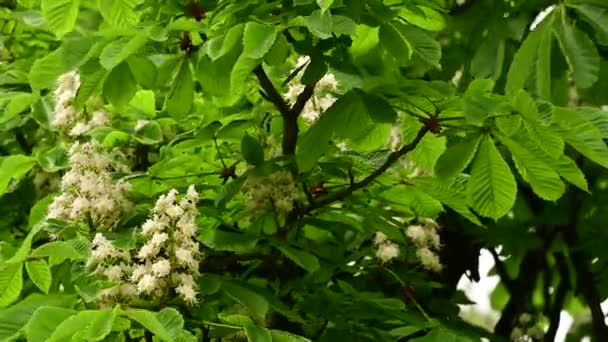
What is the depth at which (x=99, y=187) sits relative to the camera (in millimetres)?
1849

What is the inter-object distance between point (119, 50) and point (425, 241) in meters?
0.90

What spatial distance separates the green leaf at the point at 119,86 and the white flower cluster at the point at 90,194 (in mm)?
102

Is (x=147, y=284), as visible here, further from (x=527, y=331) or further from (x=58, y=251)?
(x=527, y=331)

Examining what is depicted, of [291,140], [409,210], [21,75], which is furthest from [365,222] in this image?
[21,75]

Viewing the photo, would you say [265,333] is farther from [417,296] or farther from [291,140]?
[417,296]

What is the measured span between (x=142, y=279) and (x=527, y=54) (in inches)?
36.7

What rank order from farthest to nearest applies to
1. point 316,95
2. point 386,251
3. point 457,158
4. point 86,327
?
point 386,251 → point 316,95 → point 457,158 → point 86,327

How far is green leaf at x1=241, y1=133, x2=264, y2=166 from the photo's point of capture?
1.98 metres

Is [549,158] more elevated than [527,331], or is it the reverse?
[549,158]

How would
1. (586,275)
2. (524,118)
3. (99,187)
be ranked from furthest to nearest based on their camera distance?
(586,275) < (99,187) < (524,118)

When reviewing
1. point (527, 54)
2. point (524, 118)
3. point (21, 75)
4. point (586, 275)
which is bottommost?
point (586, 275)

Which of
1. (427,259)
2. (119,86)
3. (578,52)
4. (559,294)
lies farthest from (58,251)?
(559,294)

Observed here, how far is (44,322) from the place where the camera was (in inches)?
62.0

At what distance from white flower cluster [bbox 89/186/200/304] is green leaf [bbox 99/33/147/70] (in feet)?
0.73
